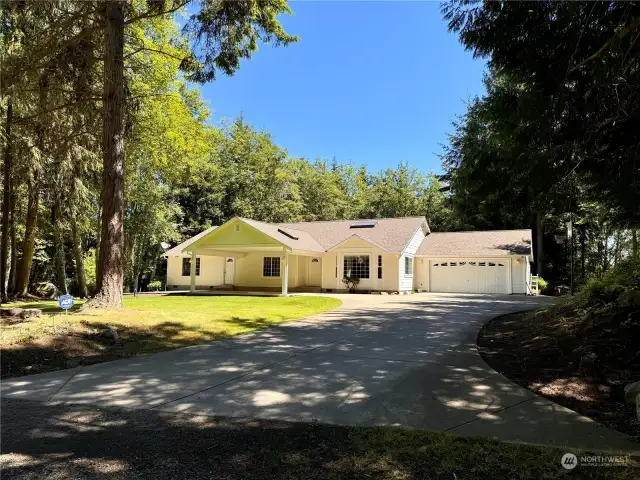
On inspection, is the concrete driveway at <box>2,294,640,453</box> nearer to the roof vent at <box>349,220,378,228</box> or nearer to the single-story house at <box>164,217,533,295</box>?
the single-story house at <box>164,217,533,295</box>

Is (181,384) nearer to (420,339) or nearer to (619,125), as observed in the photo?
(420,339)

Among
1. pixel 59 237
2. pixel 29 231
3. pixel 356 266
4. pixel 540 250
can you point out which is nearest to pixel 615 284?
pixel 356 266

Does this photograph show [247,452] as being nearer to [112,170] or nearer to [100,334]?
[100,334]

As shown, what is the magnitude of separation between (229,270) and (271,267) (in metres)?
3.20

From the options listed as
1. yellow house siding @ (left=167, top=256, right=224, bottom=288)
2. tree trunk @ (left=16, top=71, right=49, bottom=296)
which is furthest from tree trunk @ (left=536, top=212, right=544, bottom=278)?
tree trunk @ (left=16, top=71, right=49, bottom=296)

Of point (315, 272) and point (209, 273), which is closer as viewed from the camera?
point (315, 272)

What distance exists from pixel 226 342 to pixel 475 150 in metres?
6.18

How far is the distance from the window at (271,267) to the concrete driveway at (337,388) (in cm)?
1755

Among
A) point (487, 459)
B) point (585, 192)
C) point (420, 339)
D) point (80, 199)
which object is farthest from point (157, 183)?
point (487, 459)

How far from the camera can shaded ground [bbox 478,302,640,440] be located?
16.0 ft

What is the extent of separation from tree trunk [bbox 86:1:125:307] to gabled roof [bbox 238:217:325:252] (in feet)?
35.6

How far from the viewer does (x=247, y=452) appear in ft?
12.1

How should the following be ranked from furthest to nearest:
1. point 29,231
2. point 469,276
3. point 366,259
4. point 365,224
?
point 365,224
point 469,276
point 366,259
point 29,231

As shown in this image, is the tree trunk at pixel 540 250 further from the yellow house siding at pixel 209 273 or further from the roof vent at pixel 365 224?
the yellow house siding at pixel 209 273
